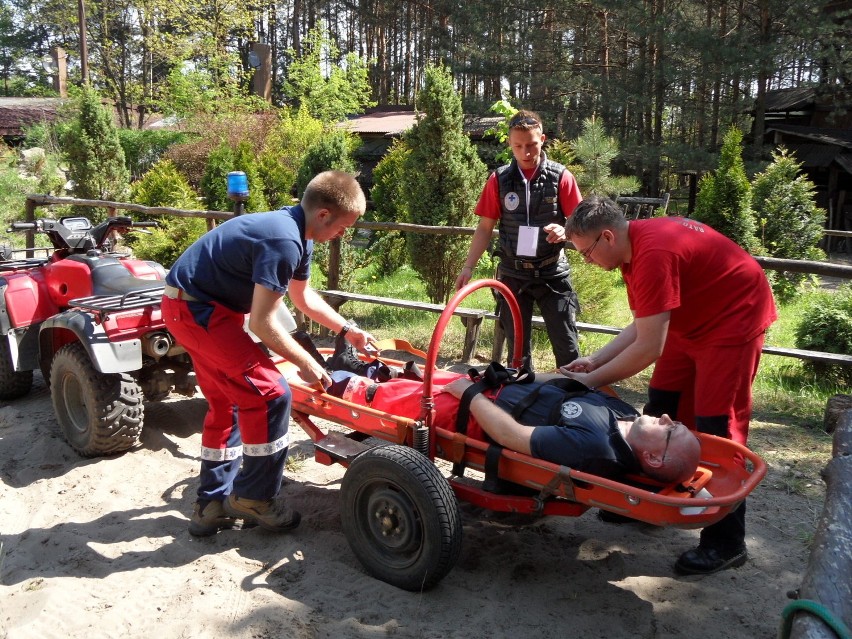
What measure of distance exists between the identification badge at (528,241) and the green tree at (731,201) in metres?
7.21

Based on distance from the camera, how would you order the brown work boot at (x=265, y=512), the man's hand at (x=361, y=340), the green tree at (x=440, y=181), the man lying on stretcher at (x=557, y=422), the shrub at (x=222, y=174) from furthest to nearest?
the shrub at (x=222, y=174) → the green tree at (x=440, y=181) → the man's hand at (x=361, y=340) → the brown work boot at (x=265, y=512) → the man lying on stretcher at (x=557, y=422)

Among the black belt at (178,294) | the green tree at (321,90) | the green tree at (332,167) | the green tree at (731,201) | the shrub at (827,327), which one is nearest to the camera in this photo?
the black belt at (178,294)

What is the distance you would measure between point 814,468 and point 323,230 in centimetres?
337

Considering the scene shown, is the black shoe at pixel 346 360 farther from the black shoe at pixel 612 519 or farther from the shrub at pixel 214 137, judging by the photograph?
the shrub at pixel 214 137

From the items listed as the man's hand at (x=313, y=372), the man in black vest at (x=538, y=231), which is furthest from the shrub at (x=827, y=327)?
the man's hand at (x=313, y=372)

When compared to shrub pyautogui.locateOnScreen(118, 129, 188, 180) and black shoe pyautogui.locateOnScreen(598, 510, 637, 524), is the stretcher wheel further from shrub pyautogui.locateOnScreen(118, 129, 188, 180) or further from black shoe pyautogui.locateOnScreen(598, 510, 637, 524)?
shrub pyautogui.locateOnScreen(118, 129, 188, 180)

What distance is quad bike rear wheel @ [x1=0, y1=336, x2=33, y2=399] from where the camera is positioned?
16.6 feet

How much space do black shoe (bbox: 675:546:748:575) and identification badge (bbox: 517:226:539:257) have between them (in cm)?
202

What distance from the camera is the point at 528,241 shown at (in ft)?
14.7

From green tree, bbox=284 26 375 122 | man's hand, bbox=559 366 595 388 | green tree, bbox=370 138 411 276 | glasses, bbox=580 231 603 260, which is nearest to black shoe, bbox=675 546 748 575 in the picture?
man's hand, bbox=559 366 595 388

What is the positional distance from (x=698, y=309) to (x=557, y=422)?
0.80 m

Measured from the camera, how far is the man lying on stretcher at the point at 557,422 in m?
2.80

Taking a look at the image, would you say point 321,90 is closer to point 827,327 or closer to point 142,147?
point 142,147

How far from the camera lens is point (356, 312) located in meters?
8.60
